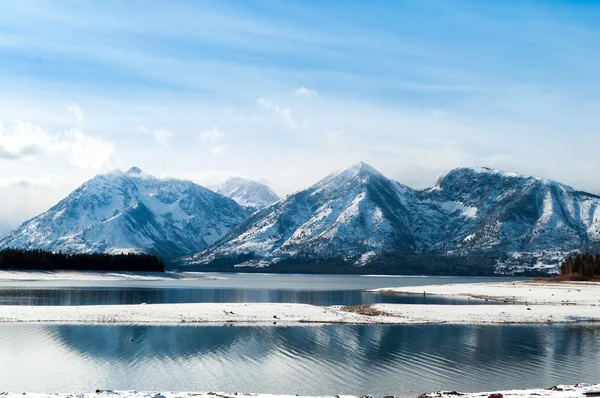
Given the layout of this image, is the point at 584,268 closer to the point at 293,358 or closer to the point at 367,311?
the point at 367,311

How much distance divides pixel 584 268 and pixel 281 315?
131436mm

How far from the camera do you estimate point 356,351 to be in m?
52.6

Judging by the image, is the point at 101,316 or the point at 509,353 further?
the point at 101,316

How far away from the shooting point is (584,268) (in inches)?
7037

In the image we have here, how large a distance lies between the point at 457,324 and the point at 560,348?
56.4 feet

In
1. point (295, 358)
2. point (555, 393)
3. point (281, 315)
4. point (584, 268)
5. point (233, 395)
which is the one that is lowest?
point (281, 315)

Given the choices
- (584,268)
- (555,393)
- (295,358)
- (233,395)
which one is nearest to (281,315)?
(295,358)

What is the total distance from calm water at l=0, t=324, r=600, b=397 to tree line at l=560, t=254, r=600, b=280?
117666 mm

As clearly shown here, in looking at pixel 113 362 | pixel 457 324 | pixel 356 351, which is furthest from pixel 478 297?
pixel 113 362

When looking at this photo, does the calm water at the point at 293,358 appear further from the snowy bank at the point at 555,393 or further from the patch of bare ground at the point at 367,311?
the patch of bare ground at the point at 367,311

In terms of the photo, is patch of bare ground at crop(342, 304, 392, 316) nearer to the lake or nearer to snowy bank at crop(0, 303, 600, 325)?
snowy bank at crop(0, 303, 600, 325)

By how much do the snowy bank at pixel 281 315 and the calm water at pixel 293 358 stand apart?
571cm

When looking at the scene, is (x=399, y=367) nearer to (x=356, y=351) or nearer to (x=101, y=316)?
(x=356, y=351)

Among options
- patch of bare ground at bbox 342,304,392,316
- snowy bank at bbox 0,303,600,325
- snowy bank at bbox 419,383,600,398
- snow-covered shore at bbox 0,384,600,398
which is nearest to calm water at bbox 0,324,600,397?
snowy bank at bbox 419,383,600,398
